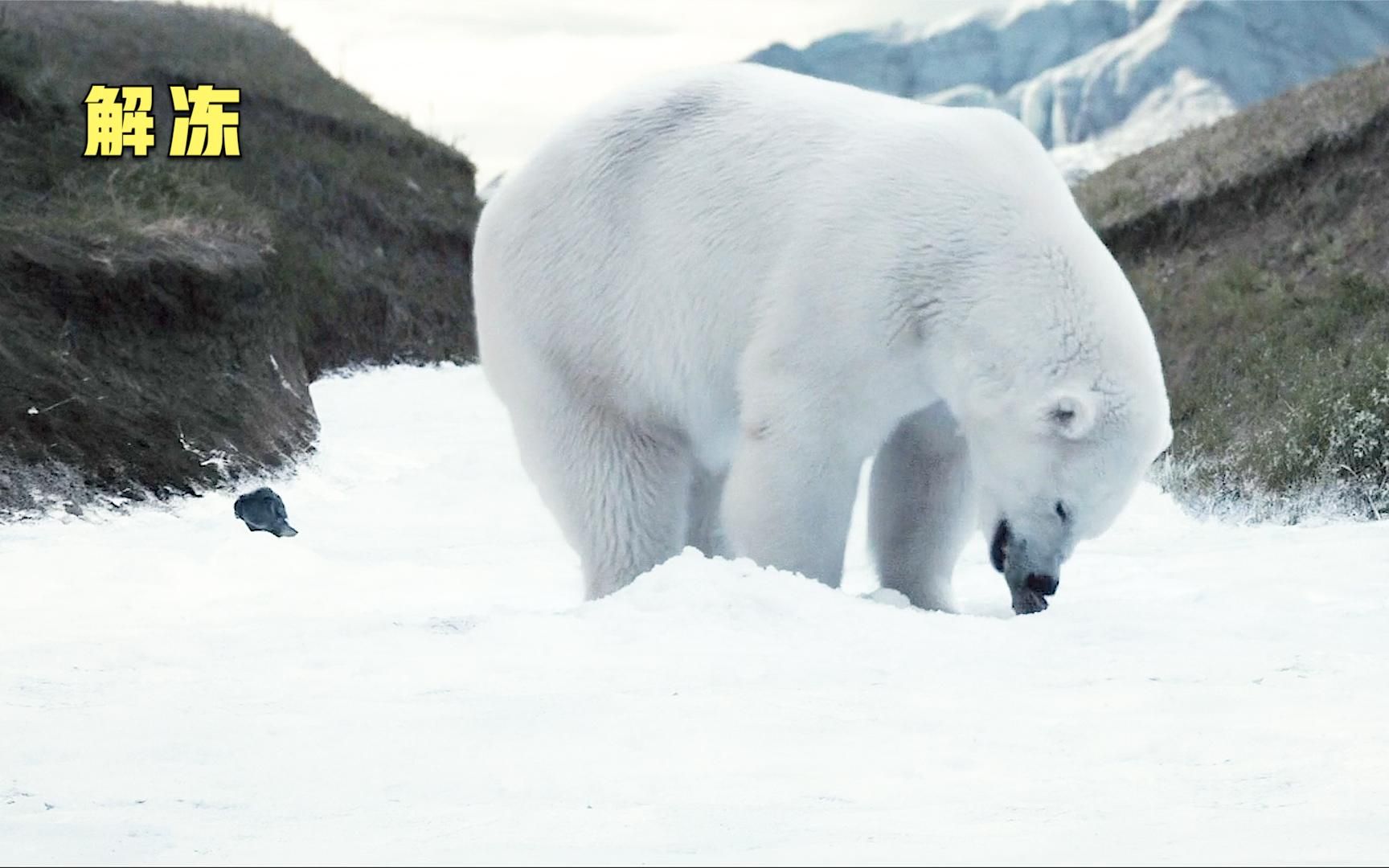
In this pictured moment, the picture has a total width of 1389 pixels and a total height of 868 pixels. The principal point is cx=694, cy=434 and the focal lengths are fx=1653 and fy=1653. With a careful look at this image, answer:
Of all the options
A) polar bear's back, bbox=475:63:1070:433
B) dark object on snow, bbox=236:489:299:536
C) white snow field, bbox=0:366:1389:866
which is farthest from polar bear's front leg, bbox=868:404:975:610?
dark object on snow, bbox=236:489:299:536

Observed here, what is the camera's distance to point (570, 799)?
255 cm

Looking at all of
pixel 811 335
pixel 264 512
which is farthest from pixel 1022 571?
pixel 264 512

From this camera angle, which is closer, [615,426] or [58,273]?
[615,426]

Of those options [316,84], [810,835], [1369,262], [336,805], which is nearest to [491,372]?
[336,805]

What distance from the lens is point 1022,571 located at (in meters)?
4.37

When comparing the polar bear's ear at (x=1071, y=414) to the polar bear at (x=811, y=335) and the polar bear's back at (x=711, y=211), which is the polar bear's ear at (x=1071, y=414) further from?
the polar bear's back at (x=711, y=211)

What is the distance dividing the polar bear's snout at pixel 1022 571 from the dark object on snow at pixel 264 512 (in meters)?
4.36

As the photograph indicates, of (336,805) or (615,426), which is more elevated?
(336,805)

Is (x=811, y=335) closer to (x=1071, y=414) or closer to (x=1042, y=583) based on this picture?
(x=1071, y=414)

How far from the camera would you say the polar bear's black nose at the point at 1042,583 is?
436 cm

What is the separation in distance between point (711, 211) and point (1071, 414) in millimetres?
1132

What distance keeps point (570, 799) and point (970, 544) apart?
4.83 metres

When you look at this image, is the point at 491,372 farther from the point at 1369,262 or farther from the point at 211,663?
the point at 1369,262

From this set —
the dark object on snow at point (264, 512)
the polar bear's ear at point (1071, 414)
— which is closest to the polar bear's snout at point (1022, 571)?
the polar bear's ear at point (1071, 414)
